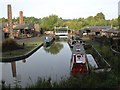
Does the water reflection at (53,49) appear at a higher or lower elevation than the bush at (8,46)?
lower

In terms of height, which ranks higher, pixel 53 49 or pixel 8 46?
pixel 8 46

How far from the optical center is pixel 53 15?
109562 millimetres

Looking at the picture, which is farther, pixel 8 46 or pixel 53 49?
pixel 53 49

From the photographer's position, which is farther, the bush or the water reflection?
the water reflection

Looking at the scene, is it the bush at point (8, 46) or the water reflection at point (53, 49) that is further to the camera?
the water reflection at point (53, 49)

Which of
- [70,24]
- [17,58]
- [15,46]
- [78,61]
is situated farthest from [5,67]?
[70,24]

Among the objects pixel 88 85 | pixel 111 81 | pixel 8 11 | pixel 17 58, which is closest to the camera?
pixel 88 85

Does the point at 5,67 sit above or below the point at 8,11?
below

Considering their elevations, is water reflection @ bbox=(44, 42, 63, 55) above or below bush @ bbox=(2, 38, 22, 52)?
below

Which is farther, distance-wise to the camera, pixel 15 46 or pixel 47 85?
pixel 15 46

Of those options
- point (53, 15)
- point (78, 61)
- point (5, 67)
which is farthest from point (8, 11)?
point (53, 15)

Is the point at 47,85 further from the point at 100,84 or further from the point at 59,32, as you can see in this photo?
the point at 59,32

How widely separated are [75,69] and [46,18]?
304ft

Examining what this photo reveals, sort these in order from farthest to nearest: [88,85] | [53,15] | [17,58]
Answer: [53,15] < [17,58] < [88,85]
